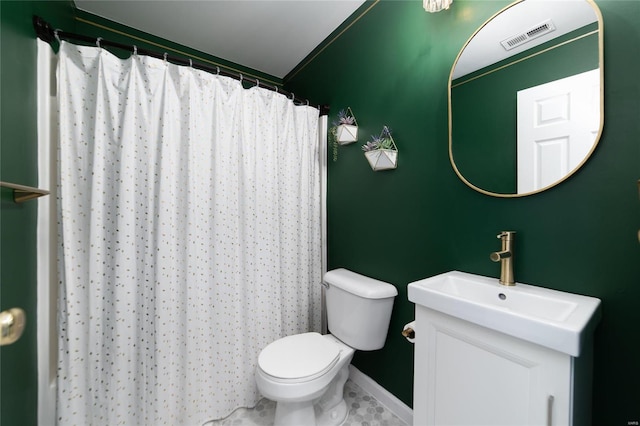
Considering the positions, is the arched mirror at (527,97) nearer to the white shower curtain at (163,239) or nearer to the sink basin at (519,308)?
the sink basin at (519,308)

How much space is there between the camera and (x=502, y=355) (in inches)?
28.8

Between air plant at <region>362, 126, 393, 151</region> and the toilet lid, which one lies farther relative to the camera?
air plant at <region>362, 126, 393, 151</region>

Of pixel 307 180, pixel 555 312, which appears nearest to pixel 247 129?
pixel 307 180

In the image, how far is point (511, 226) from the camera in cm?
101

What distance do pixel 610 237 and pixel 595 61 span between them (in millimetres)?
578

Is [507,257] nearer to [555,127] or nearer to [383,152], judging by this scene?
[555,127]

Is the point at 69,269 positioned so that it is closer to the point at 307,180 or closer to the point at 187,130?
the point at 187,130

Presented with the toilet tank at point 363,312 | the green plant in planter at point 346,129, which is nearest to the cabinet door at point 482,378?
the toilet tank at point 363,312

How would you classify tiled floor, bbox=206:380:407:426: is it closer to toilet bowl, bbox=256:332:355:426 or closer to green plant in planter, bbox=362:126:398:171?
toilet bowl, bbox=256:332:355:426

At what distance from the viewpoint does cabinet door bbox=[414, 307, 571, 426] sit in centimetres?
64

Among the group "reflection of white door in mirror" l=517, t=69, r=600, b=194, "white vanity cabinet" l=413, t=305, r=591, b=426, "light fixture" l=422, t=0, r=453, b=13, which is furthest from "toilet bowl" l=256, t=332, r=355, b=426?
"light fixture" l=422, t=0, r=453, b=13

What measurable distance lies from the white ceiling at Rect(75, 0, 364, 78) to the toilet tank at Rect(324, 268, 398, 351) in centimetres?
178

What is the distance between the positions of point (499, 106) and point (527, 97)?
0.31 ft

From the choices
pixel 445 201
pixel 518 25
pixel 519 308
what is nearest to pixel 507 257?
pixel 519 308
